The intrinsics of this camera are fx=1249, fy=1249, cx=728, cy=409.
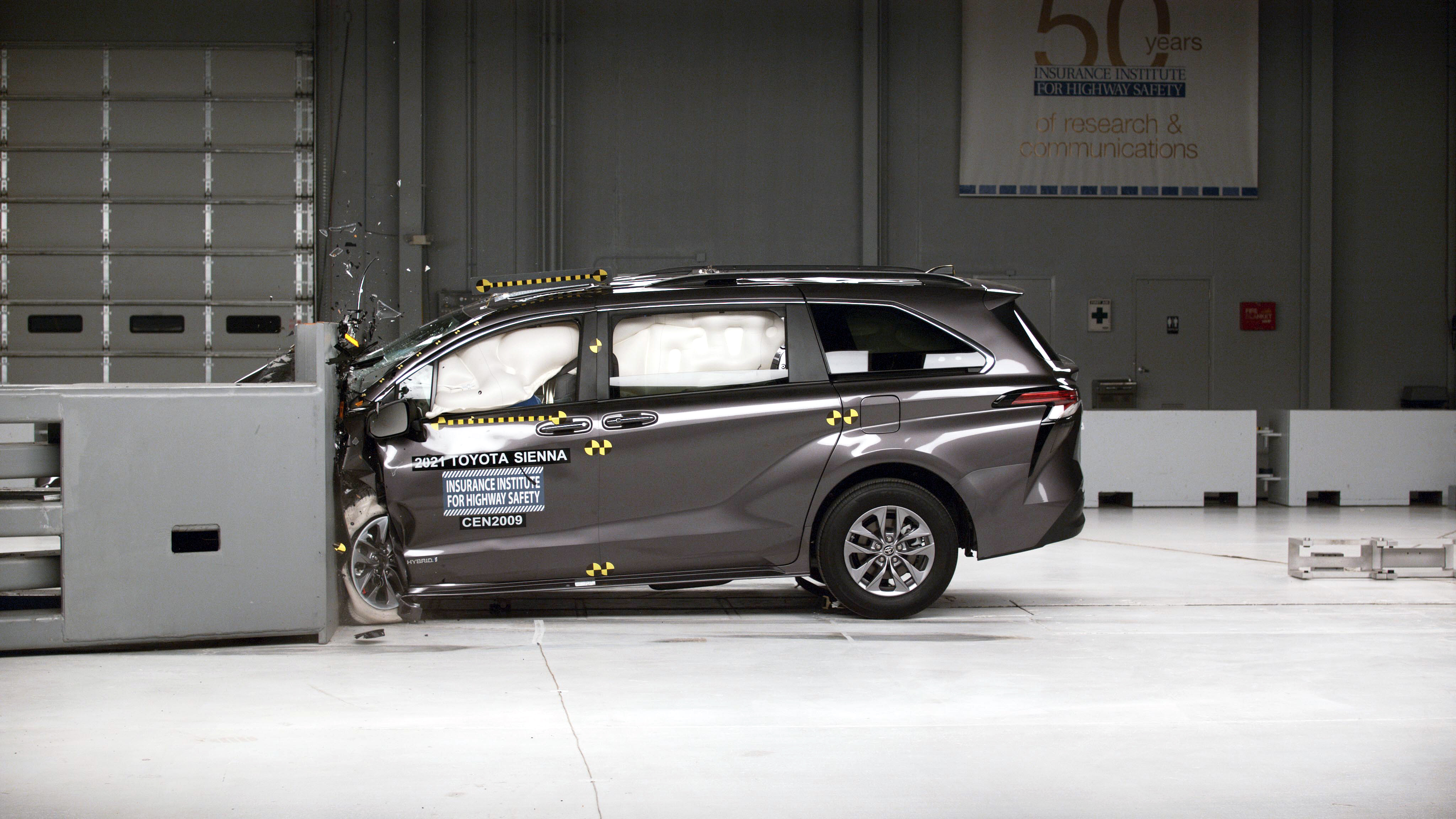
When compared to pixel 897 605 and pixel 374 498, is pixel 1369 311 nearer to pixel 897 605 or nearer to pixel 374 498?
pixel 897 605

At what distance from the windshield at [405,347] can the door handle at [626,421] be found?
901 mm

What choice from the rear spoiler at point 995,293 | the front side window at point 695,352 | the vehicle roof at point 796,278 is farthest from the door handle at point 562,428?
the rear spoiler at point 995,293

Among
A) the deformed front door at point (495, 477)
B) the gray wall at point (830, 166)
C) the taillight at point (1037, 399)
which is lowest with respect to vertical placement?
the deformed front door at point (495, 477)

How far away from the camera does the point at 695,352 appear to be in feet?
20.9

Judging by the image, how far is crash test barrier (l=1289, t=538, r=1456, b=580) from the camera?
802 cm

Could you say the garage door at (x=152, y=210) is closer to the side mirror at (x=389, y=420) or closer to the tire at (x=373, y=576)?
the tire at (x=373, y=576)

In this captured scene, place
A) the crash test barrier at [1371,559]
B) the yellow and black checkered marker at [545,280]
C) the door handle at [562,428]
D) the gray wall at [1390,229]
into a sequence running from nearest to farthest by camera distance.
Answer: the door handle at [562,428] → the yellow and black checkered marker at [545,280] → the crash test barrier at [1371,559] → the gray wall at [1390,229]

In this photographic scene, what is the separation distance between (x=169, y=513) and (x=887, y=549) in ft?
11.2

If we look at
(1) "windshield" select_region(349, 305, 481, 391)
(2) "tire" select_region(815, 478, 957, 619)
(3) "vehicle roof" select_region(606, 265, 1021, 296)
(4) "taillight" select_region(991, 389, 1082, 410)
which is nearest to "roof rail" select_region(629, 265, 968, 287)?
(3) "vehicle roof" select_region(606, 265, 1021, 296)

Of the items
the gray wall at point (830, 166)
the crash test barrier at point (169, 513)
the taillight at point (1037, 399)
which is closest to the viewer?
the crash test barrier at point (169, 513)

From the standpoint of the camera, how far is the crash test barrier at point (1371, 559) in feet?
26.3

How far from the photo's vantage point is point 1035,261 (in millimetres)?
16219

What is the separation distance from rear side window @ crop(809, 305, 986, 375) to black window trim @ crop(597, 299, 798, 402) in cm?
12

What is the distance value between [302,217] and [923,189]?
7782 mm
